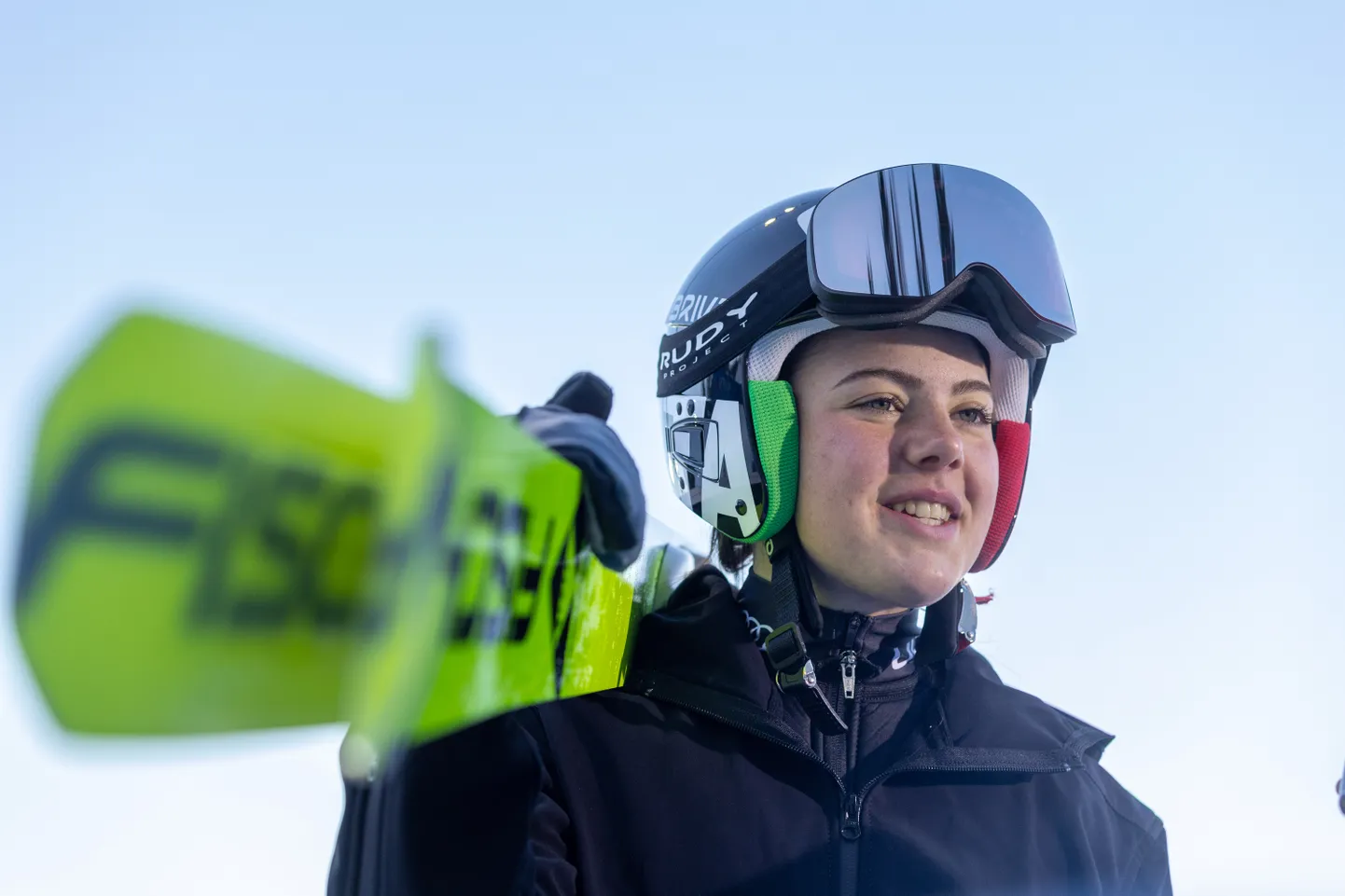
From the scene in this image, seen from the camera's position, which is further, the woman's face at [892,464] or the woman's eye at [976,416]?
the woman's eye at [976,416]

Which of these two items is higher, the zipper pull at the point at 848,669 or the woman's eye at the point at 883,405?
the woman's eye at the point at 883,405

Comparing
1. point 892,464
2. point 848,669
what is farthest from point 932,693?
point 892,464

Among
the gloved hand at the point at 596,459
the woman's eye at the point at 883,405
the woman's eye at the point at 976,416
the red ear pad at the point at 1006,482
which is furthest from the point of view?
the red ear pad at the point at 1006,482

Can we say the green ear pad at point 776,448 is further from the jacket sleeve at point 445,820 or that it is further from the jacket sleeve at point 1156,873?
the jacket sleeve at point 1156,873

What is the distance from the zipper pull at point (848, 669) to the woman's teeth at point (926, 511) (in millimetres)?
408

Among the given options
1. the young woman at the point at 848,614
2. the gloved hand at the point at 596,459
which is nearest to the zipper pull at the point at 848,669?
the young woman at the point at 848,614

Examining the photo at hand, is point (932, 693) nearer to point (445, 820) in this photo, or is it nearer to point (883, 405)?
point (883, 405)

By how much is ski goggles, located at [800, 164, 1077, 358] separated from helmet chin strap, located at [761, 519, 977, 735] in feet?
2.27

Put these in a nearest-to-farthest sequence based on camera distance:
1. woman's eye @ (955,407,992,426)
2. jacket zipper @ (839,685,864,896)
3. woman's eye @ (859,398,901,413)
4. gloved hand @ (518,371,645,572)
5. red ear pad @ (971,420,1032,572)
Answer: gloved hand @ (518,371,645,572) < jacket zipper @ (839,685,864,896) < woman's eye @ (859,398,901,413) < woman's eye @ (955,407,992,426) < red ear pad @ (971,420,1032,572)

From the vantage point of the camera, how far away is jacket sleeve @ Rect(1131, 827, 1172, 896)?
9.93 feet

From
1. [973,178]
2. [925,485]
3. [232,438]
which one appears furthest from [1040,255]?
[232,438]

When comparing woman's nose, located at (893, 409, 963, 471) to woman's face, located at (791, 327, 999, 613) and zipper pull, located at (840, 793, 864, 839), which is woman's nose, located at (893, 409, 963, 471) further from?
zipper pull, located at (840, 793, 864, 839)

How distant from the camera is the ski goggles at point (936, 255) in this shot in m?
3.03

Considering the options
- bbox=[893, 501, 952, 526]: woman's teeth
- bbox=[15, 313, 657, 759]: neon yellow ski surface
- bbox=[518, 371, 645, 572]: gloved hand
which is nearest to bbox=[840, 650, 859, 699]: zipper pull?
bbox=[893, 501, 952, 526]: woman's teeth
